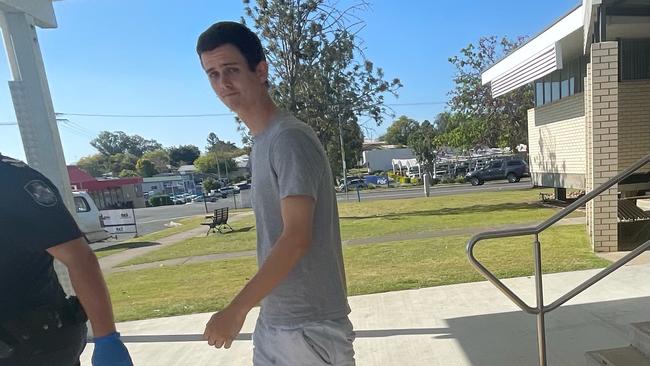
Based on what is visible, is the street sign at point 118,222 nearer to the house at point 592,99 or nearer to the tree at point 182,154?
the house at point 592,99

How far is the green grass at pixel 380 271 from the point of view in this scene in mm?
5465

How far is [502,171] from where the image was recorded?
32.0 metres

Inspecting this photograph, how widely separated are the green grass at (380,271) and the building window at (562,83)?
3.94m

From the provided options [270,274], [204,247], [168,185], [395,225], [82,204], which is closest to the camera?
[270,274]

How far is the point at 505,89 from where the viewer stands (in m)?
12.1

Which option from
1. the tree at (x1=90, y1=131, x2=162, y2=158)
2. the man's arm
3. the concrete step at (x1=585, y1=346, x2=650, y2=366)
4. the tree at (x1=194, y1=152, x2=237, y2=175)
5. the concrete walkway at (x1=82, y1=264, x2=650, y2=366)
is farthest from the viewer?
the tree at (x1=90, y1=131, x2=162, y2=158)

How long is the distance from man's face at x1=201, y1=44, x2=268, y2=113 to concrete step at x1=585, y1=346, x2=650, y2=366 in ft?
7.85

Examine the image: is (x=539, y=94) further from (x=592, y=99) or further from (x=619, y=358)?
(x=619, y=358)

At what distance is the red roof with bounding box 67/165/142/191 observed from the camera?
26477 mm

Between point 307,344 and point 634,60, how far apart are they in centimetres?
1102

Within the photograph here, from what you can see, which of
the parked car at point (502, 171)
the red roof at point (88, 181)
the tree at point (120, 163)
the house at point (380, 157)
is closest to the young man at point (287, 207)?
the red roof at point (88, 181)

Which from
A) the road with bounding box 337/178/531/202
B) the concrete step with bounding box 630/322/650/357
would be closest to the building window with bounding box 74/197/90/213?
Result: the concrete step with bounding box 630/322/650/357

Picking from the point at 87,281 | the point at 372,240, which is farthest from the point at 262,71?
the point at 372,240

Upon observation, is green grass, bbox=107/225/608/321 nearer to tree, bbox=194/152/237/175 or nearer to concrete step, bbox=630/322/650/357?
concrete step, bbox=630/322/650/357
